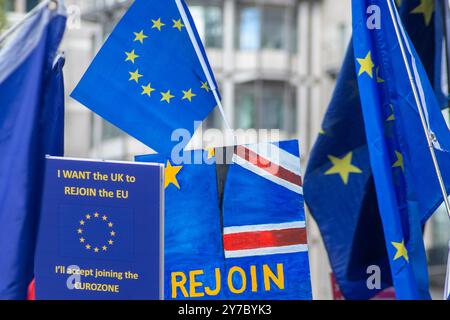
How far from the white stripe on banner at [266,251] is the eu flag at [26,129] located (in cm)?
160

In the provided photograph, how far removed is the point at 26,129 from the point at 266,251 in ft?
6.96

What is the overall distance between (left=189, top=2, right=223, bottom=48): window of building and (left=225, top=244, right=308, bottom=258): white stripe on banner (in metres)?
31.1

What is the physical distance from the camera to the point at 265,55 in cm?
4116

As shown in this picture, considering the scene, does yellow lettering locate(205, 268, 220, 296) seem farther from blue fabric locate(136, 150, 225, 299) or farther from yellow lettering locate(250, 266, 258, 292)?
yellow lettering locate(250, 266, 258, 292)

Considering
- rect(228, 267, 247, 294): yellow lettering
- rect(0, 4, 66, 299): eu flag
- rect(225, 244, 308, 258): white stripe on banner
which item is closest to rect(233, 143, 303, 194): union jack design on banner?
rect(225, 244, 308, 258): white stripe on banner

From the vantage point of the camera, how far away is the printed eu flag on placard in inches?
402

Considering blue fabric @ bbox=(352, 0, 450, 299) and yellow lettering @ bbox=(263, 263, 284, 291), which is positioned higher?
blue fabric @ bbox=(352, 0, 450, 299)

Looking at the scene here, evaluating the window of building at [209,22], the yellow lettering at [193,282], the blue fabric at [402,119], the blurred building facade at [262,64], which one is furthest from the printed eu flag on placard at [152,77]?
the window of building at [209,22]

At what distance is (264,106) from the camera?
4122 cm

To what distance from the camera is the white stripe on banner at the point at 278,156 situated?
936 centimetres

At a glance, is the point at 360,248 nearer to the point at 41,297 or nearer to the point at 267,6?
the point at 41,297

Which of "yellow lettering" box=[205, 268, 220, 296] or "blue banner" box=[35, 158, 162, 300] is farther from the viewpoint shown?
"yellow lettering" box=[205, 268, 220, 296]

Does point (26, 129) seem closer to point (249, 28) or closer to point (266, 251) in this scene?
point (266, 251)

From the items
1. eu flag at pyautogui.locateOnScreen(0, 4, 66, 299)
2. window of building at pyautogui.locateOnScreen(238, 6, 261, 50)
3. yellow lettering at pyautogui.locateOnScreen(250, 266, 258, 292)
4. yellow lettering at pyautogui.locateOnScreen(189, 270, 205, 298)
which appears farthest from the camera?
window of building at pyautogui.locateOnScreen(238, 6, 261, 50)
